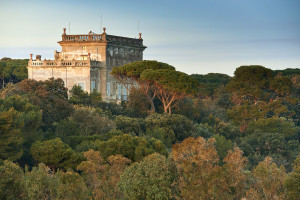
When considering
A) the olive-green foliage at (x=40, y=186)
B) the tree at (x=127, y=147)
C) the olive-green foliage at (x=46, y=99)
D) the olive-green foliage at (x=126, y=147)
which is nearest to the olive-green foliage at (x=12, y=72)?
the olive-green foliage at (x=46, y=99)

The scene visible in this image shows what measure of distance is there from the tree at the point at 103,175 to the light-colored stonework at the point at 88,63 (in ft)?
78.7

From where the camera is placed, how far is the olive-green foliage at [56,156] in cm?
4203

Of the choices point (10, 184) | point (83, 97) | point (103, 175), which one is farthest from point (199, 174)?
point (83, 97)

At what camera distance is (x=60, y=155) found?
4228 centimetres

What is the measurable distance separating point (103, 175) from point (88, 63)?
25.9 m

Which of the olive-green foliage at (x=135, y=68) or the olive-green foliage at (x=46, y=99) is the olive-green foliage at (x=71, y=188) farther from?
the olive-green foliage at (x=135, y=68)

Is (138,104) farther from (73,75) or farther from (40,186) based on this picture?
(40,186)

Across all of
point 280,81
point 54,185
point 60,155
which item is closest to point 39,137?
point 60,155

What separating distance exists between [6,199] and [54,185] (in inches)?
89.2

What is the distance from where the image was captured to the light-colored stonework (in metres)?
60.4

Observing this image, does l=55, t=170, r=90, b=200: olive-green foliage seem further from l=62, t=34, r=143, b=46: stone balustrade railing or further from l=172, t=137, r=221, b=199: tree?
l=62, t=34, r=143, b=46: stone balustrade railing

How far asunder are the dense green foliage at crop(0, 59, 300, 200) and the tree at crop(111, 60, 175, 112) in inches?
3.3

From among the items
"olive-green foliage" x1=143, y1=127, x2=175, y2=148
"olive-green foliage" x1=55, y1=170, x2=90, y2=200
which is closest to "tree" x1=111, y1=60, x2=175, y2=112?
"olive-green foliage" x1=143, y1=127, x2=175, y2=148

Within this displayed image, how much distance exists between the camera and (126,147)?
144 feet
